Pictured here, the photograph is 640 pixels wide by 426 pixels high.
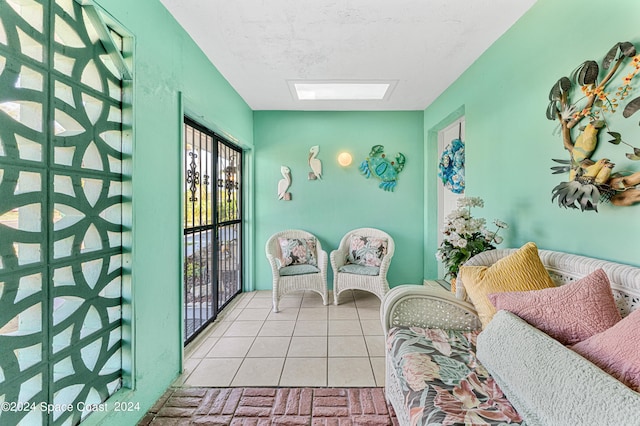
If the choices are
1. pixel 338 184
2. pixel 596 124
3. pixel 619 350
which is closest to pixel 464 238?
pixel 596 124

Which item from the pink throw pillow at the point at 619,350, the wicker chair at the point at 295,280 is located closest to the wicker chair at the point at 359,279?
the wicker chair at the point at 295,280

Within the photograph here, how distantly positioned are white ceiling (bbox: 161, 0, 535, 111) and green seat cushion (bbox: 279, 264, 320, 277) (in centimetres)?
203

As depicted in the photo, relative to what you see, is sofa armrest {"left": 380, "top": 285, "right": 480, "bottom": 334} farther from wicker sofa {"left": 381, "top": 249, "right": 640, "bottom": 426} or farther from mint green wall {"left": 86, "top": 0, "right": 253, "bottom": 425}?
mint green wall {"left": 86, "top": 0, "right": 253, "bottom": 425}

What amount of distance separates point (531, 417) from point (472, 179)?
2.00m

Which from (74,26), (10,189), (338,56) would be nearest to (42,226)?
(10,189)

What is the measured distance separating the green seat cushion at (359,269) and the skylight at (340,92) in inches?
79.8

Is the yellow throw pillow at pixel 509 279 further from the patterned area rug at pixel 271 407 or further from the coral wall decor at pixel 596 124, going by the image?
the patterned area rug at pixel 271 407

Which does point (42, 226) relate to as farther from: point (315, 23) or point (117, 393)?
point (315, 23)

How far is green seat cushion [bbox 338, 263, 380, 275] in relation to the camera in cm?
309

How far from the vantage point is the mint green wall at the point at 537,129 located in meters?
1.24

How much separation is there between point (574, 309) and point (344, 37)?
2140mm

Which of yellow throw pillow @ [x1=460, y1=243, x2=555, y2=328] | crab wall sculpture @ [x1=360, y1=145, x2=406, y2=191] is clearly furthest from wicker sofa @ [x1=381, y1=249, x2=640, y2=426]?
crab wall sculpture @ [x1=360, y1=145, x2=406, y2=191]

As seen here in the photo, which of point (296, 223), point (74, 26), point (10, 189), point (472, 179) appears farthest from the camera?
point (296, 223)

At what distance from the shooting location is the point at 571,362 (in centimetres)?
85
